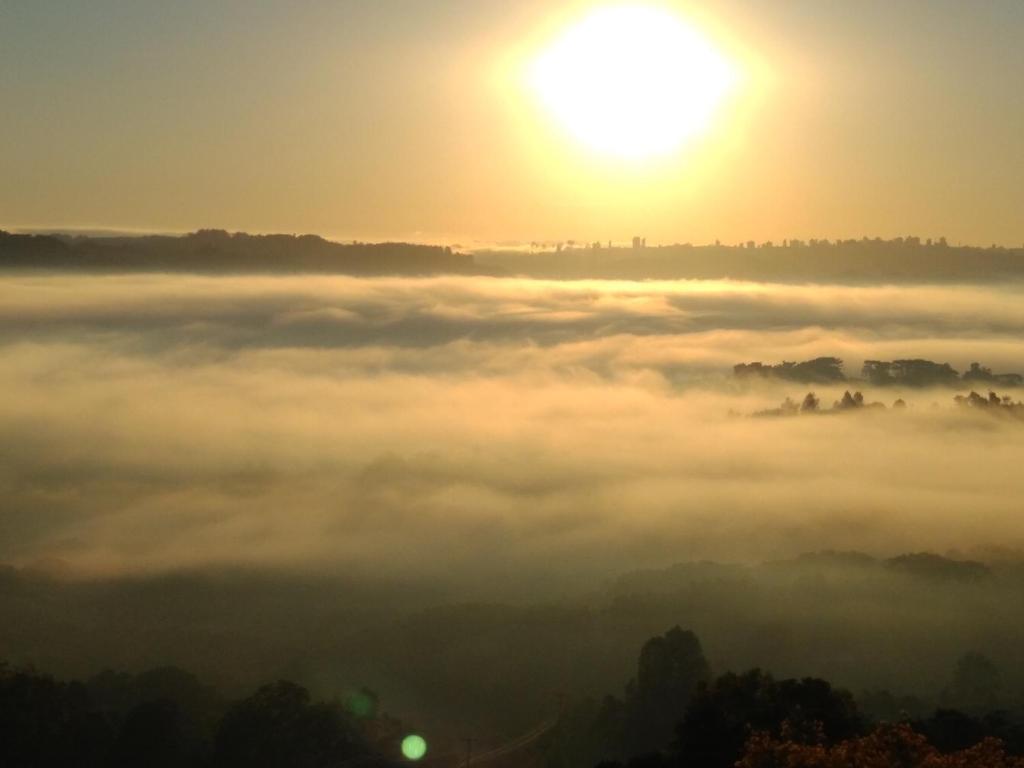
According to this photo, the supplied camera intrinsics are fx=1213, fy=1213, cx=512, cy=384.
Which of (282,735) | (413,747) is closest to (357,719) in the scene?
(413,747)

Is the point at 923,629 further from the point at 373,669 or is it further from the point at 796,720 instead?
the point at 796,720

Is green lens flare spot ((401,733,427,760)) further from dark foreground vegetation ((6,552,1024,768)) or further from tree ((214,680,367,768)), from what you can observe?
tree ((214,680,367,768))

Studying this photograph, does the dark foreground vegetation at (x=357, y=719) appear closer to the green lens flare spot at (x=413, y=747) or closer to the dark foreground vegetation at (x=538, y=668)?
the dark foreground vegetation at (x=538, y=668)

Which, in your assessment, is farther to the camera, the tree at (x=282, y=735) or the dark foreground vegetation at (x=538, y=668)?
the tree at (x=282, y=735)

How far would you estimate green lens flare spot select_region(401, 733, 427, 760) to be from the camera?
24.5 meters

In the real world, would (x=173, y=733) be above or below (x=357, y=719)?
above

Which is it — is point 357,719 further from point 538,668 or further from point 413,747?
point 538,668

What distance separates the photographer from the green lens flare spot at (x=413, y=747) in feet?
80.3

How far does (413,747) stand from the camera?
25.1 meters

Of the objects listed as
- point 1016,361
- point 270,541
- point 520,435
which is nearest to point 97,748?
Answer: point 270,541

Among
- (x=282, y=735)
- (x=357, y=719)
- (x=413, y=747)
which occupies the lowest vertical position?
(x=413, y=747)

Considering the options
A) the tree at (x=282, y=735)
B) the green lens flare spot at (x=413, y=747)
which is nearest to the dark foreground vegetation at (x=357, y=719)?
the tree at (x=282, y=735)

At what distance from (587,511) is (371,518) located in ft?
36.8

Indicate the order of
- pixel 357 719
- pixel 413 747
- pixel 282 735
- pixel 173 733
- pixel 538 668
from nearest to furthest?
1. pixel 282 735
2. pixel 173 733
3. pixel 357 719
4. pixel 413 747
5. pixel 538 668
